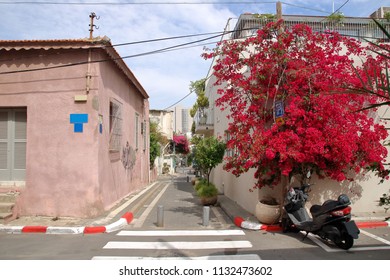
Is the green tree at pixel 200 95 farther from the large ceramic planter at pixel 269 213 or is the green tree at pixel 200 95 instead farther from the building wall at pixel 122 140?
the large ceramic planter at pixel 269 213

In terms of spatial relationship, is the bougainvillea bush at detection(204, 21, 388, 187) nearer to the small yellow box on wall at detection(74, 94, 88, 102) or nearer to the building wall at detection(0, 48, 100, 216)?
the small yellow box on wall at detection(74, 94, 88, 102)

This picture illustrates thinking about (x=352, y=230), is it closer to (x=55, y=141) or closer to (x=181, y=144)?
(x=55, y=141)

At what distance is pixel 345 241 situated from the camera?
640 cm

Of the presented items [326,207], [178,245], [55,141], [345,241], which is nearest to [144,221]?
[178,245]

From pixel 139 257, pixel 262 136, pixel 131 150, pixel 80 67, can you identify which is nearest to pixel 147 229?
pixel 139 257

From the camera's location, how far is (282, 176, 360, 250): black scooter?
6363 mm

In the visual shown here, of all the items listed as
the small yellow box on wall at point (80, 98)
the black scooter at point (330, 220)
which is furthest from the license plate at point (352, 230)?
the small yellow box on wall at point (80, 98)

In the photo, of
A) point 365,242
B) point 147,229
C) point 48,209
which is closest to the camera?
point 365,242

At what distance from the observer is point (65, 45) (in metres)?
9.45

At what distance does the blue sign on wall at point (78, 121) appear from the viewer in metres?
9.48

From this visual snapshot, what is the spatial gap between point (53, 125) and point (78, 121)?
30.0 inches

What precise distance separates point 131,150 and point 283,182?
354 inches

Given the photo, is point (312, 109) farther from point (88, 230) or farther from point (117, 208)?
point (117, 208)

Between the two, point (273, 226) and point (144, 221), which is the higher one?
point (273, 226)
